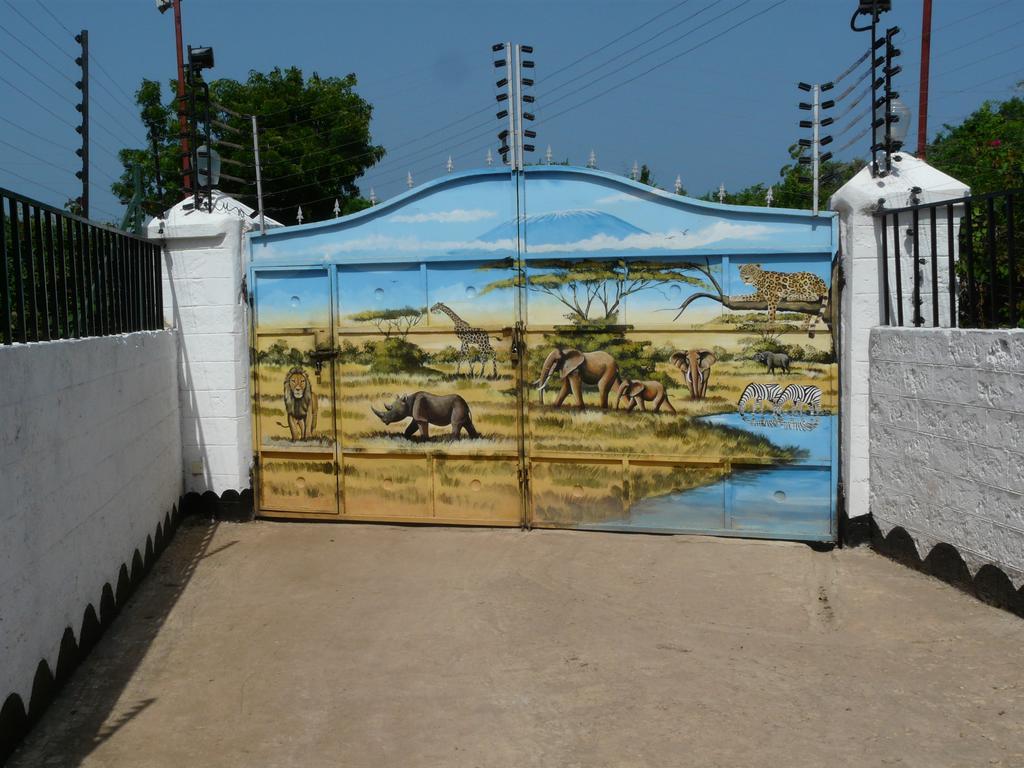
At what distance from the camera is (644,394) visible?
758 centimetres

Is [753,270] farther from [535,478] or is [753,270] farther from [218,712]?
[218,712]

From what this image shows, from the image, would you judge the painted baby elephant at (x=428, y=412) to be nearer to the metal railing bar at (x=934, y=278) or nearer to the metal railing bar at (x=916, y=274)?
the metal railing bar at (x=916, y=274)

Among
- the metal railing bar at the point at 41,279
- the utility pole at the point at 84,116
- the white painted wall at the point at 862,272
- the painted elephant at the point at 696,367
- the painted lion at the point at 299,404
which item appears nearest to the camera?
the metal railing bar at the point at 41,279

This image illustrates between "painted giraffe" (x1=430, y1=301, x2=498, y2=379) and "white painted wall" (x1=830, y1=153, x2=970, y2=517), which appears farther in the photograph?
"painted giraffe" (x1=430, y1=301, x2=498, y2=379)

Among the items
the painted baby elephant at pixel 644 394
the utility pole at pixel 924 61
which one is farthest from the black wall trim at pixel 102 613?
the utility pole at pixel 924 61

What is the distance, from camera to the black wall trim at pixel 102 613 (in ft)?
14.2

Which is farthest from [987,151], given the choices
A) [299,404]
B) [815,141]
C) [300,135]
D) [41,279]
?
[300,135]

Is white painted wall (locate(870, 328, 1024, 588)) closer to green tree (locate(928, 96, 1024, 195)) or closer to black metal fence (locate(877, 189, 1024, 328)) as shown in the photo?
black metal fence (locate(877, 189, 1024, 328))

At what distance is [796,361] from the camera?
727 cm

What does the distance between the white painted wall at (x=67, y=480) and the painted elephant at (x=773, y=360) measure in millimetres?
4447

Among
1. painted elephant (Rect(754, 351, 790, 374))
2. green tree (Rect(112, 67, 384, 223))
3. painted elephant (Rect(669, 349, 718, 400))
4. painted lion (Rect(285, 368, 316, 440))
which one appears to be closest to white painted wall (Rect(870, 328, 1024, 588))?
painted elephant (Rect(754, 351, 790, 374))

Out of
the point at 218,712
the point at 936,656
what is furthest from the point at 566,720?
the point at 936,656

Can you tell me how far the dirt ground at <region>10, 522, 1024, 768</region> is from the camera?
14.2 feet

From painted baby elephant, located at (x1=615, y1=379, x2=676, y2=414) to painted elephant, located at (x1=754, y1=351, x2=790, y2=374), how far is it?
739mm
